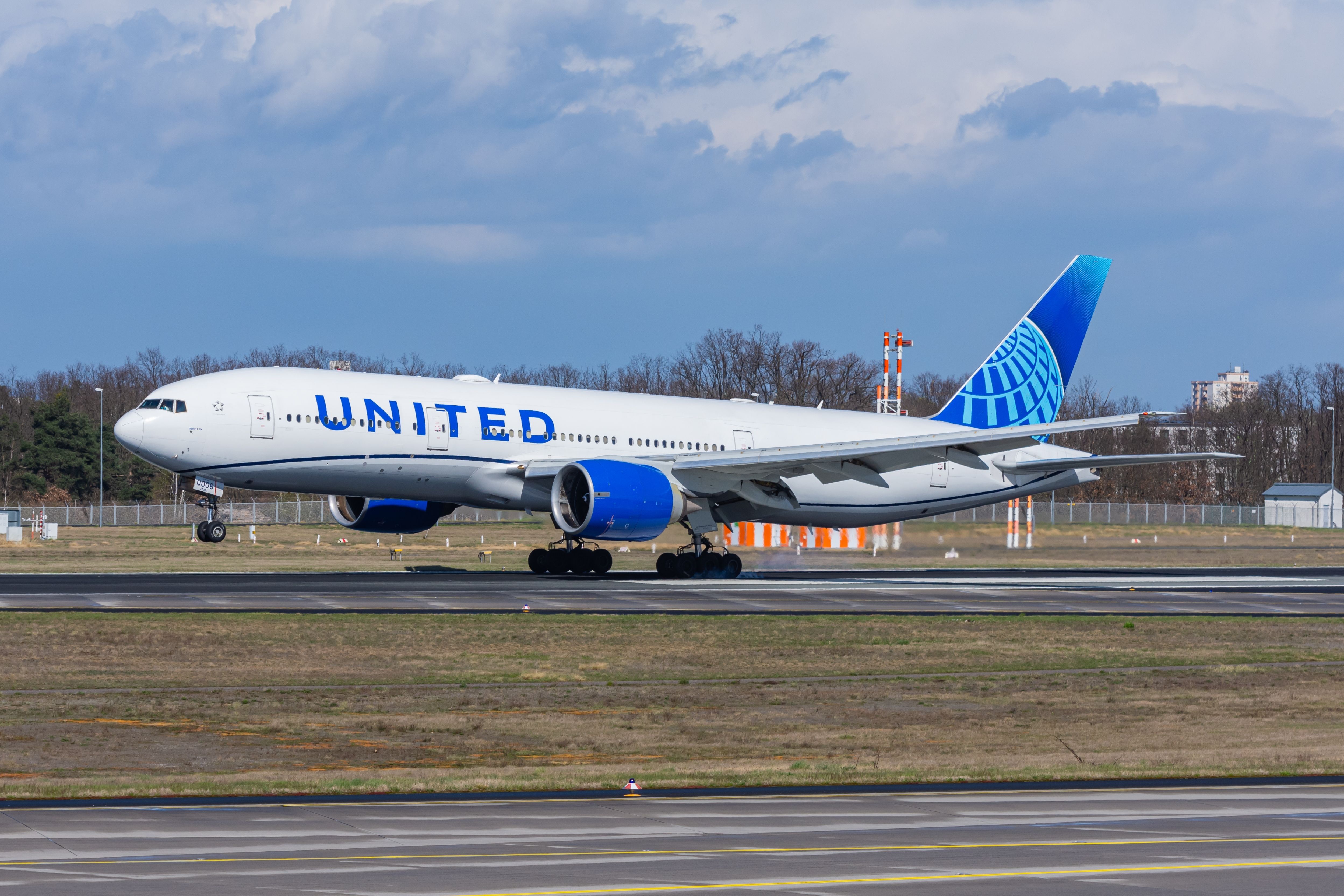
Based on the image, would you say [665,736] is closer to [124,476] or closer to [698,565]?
[698,565]

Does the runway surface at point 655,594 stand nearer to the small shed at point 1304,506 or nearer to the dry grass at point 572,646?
the dry grass at point 572,646

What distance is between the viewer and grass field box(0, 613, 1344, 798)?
1482cm

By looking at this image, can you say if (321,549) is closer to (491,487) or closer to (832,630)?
Result: (491,487)

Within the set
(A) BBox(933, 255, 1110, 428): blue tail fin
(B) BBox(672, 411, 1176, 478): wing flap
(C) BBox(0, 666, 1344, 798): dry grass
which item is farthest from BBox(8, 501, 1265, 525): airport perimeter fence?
(C) BBox(0, 666, 1344, 798): dry grass

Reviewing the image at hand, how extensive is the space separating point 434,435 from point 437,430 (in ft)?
0.50

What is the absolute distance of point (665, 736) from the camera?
17344 mm

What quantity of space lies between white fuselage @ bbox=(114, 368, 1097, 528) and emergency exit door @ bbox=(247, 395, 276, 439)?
0.03 m

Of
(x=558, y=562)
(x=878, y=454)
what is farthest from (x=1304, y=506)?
(x=558, y=562)

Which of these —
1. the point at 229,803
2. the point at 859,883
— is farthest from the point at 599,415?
the point at 859,883

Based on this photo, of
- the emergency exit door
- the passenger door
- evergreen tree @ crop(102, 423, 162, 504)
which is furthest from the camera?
evergreen tree @ crop(102, 423, 162, 504)

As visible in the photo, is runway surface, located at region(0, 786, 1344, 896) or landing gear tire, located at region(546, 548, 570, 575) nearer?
runway surface, located at region(0, 786, 1344, 896)

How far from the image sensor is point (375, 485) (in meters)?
35.8

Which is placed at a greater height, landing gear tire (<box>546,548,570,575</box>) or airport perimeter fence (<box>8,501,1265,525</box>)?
airport perimeter fence (<box>8,501,1265,525</box>)

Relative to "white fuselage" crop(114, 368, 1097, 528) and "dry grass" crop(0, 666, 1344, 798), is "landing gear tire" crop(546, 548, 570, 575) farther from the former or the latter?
"dry grass" crop(0, 666, 1344, 798)
